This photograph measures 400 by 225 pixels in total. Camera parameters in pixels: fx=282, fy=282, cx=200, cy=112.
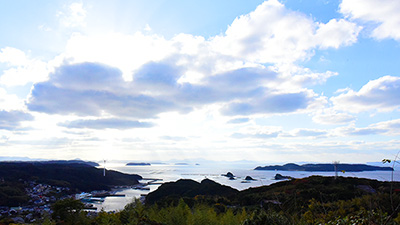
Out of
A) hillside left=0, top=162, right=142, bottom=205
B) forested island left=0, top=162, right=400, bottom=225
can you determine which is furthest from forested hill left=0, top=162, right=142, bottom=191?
forested island left=0, top=162, right=400, bottom=225

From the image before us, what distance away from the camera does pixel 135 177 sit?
3910 inches

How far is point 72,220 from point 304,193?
16311 millimetres

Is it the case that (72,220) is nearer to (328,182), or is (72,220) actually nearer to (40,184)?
(328,182)

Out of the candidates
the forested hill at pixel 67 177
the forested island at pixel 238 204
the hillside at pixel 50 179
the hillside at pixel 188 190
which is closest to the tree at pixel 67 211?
the forested island at pixel 238 204

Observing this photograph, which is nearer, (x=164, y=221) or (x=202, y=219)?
(x=202, y=219)

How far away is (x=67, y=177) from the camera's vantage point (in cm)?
7738

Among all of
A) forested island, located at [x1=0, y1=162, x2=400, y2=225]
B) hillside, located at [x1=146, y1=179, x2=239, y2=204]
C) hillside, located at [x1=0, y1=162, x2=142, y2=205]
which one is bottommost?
hillside, located at [x1=0, y1=162, x2=142, y2=205]

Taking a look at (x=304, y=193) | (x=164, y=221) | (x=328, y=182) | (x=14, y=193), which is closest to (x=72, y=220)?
(x=164, y=221)

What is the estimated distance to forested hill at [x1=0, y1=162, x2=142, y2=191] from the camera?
66.6 m

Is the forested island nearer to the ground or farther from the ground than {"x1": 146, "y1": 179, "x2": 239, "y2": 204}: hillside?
farther from the ground

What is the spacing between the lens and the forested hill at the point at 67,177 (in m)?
66.6

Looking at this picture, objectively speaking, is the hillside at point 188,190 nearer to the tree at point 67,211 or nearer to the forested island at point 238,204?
the forested island at point 238,204

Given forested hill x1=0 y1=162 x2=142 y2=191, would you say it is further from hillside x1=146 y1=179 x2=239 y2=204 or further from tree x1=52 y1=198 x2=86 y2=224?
tree x1=52 y1=198 x2=86 y2=224

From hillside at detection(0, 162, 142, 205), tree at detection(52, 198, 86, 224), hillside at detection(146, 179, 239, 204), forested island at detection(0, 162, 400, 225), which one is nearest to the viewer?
forested island at detection(0, 162, 400, 225)
